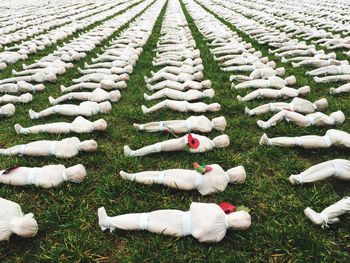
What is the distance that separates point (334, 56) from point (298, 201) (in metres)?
5.94

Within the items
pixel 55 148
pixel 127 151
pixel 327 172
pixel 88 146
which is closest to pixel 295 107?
pixel 327 172

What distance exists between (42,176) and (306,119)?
3.70 meters

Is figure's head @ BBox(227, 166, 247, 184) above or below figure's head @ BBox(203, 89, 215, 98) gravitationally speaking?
above

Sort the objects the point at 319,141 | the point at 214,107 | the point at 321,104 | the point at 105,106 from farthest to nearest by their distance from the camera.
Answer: the point at 105,106
the point at 214,107
the point at 321,104
the point at 319,141

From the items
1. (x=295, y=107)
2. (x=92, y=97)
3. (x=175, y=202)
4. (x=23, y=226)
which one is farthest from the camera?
(x=92, y=97)

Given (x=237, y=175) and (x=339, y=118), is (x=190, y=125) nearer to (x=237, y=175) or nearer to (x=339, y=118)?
(x=237, y=175)

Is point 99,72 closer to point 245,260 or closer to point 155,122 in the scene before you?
point 155,122

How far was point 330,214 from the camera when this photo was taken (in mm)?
2967

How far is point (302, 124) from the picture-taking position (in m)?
4.74

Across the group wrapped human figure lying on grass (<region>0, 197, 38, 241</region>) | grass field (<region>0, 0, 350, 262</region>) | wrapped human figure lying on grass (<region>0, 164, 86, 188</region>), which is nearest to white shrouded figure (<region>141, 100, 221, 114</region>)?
grass field (<region>0, 0, 350, 262</region>)

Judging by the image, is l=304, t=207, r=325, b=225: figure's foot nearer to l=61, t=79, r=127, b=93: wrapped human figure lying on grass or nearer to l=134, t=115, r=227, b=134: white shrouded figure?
l=134, t=115, r=227, b=134: white shrouded figure

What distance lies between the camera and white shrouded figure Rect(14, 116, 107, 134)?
15.4 feet

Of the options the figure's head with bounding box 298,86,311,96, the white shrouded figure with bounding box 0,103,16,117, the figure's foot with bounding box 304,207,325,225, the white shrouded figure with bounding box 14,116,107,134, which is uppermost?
the white shrouded figure with bounding box 0,103,16,117

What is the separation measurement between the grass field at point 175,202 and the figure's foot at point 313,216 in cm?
5
